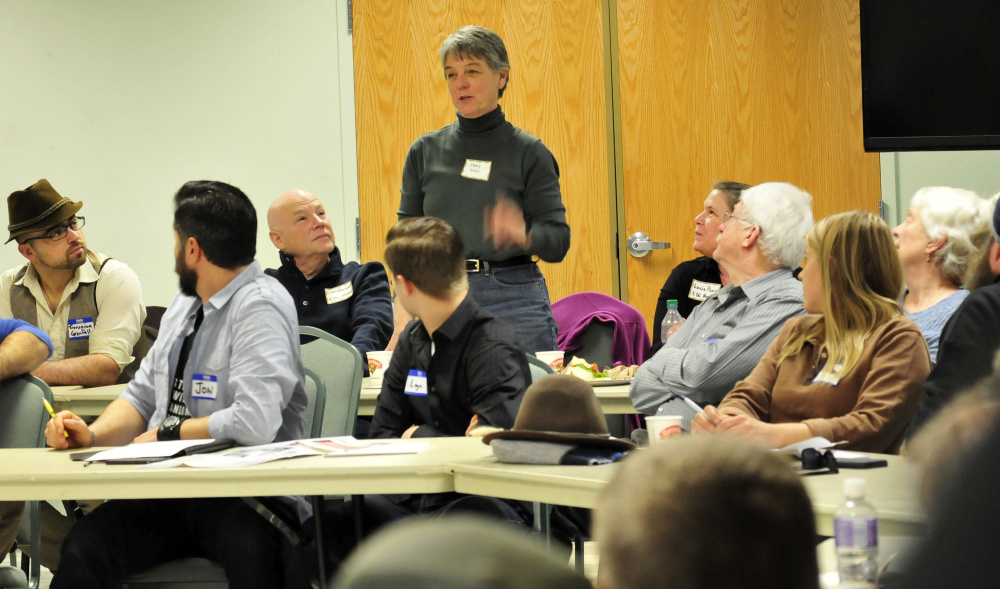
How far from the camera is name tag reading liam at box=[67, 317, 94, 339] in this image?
4.07m

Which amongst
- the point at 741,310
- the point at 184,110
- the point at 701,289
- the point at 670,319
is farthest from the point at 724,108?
the point at 184,110

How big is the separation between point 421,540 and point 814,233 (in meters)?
2.36

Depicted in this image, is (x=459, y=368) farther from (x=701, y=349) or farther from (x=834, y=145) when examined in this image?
(x=834, y=145)

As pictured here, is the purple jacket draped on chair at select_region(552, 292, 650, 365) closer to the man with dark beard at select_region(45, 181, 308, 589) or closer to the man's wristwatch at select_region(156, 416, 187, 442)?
the man with dark beard at select_region(45, 181, 308, 589)

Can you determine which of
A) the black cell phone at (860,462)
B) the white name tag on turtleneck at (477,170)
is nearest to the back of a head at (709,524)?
the black cell phone at (860,462)

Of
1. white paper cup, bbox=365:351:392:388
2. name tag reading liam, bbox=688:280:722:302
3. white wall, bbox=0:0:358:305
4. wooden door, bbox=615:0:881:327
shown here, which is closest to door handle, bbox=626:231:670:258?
wooden door, bbox=615:0:881:327

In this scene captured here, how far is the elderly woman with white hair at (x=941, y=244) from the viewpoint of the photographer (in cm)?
312

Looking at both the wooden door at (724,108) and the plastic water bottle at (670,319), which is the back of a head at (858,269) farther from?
the wooden door at (724,108)

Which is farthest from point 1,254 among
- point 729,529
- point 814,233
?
point 729,529

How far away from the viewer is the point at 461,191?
4.00m

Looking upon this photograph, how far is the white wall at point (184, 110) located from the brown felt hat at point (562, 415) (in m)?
4.13

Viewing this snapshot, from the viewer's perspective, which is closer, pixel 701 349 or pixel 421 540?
pixel 421 540

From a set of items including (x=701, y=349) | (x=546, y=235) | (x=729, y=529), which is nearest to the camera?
(x=729, y=529)

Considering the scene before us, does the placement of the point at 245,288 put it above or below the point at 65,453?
above
